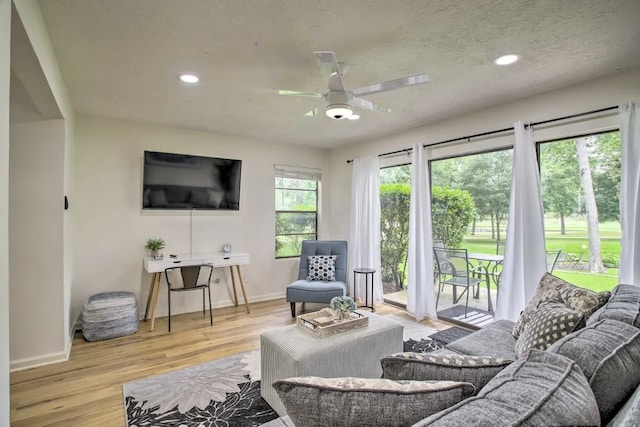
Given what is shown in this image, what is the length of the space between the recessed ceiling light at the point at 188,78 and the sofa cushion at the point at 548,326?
2952mm

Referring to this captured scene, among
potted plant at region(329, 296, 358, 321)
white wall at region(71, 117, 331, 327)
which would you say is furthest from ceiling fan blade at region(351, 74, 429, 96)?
white wall at region(71, 117, 331, 327)

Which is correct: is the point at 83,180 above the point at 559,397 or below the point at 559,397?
above

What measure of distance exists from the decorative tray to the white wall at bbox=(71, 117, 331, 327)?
8.27 ft

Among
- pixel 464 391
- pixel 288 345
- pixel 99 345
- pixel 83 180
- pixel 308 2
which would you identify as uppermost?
pixel 308 2

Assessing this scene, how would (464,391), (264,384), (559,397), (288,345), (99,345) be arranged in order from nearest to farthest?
(559,397)
(464,391)
(288,345)
(264,384)
(99,345)

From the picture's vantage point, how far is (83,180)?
12.2 feet

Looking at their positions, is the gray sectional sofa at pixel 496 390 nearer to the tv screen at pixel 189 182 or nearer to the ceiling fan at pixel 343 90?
the ceiling fan at pixel 343 90

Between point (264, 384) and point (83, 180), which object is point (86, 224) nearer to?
point (83, 180)

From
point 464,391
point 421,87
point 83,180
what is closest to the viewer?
point 464,391

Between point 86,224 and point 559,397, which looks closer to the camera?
point 559,397

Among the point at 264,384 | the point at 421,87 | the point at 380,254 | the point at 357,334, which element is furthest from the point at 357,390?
the point at 380,254

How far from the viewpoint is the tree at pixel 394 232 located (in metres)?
4.67

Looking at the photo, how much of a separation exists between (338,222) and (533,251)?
299 cm

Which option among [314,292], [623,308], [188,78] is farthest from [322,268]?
[623,308]
